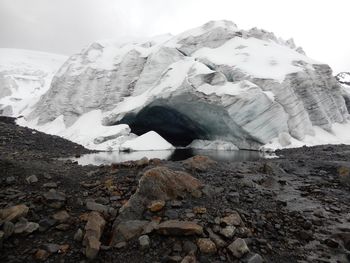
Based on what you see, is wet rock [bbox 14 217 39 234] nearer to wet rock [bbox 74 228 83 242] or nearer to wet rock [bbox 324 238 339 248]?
wet rock [bbox 74 228 83 242]

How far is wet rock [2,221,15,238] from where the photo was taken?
467 cm

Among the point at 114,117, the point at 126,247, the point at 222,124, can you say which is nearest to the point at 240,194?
the point at 126,247

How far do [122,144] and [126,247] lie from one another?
77.2 feet

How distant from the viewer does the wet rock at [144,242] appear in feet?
15.5

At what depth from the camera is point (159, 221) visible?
5.41 meters

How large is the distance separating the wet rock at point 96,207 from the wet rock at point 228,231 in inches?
87.0

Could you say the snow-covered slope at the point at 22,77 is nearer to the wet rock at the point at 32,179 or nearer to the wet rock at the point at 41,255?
the wet rock at the point at 32,179

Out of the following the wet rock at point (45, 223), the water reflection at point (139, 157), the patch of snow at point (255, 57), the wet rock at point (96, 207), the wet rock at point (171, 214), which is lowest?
the water reflection at point (139, 157)

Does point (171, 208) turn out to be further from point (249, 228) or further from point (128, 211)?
point (249, 228)

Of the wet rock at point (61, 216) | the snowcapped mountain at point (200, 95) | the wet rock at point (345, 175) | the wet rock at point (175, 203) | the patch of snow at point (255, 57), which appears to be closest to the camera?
the wet rock at point (61, 216)

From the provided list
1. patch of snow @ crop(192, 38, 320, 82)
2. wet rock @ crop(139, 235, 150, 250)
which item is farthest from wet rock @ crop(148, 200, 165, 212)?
patch of snow @ crop(192, 38, 320, 82)

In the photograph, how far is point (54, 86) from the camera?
4303cm

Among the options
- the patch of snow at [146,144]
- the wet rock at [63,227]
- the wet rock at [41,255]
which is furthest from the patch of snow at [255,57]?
the wet rock at [41,255]

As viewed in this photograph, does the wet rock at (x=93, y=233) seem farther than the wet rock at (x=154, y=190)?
No
